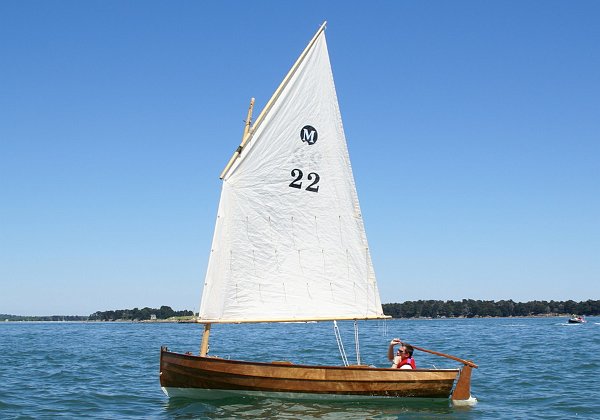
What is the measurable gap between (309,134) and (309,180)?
1809mm

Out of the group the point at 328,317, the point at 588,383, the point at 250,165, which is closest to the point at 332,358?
the point at 588,383

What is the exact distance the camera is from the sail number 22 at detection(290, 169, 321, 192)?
25.0m

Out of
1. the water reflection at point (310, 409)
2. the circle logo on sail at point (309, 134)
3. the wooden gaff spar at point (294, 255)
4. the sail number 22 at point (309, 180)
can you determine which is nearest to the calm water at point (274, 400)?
the water reflection at point (310, 409)

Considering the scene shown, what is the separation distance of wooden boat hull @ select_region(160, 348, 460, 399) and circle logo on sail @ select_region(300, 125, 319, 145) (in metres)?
8.52

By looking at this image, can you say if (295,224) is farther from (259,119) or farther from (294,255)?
(259,119)

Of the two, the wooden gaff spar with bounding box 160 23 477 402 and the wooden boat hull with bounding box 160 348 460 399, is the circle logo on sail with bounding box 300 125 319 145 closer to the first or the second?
the wooden gaff spar with bounding box 160 23 477 402

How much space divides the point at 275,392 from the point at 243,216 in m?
6.55

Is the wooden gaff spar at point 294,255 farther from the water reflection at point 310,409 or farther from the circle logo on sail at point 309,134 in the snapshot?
the water reflection at point 310,409

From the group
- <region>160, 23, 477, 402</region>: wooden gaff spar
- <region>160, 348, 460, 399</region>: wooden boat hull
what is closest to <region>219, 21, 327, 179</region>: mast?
<region>160, 23, 477, 402</region>: wooden gaff spar

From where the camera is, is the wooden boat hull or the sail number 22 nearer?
the wooden boat hull

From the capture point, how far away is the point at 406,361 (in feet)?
79.2

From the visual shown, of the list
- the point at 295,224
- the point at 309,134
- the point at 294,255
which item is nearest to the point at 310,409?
the point at 294,255

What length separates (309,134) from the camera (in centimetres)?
2533

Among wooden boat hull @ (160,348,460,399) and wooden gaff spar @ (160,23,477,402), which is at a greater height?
wooden gaff spar @ (160,23,477,402)
